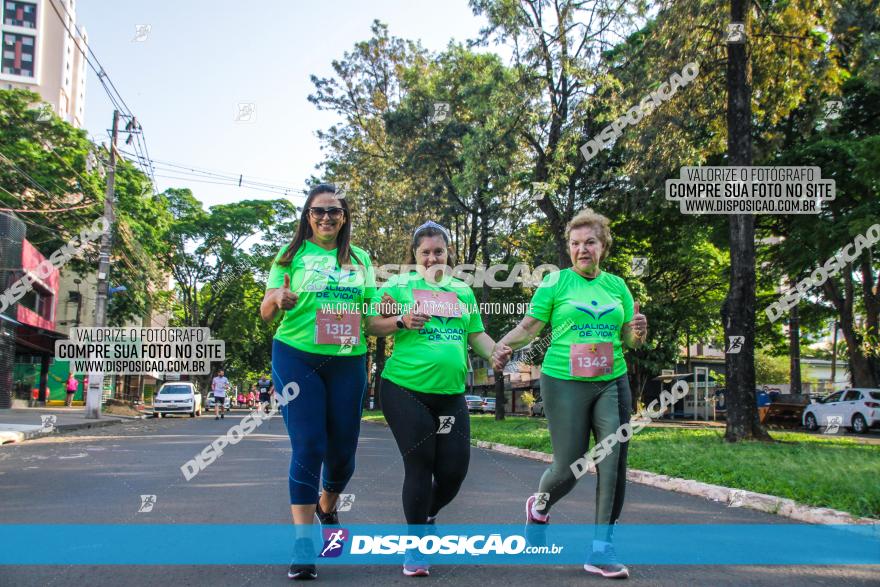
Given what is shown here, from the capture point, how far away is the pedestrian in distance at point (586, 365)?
13.8ft

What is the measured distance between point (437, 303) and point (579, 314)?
0.81 m

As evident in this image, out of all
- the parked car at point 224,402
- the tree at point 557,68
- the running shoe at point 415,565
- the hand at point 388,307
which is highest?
the tree at point 557,68

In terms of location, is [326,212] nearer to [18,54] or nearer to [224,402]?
[224,402]

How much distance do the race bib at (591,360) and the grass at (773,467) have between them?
336 cm

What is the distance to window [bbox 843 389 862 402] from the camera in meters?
25.6

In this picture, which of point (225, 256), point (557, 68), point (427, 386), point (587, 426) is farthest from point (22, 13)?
point (587, 426)

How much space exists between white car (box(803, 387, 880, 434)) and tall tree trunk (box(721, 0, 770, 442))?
13.7m

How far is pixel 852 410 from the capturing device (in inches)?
1014

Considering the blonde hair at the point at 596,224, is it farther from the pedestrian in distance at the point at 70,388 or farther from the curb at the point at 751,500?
the pedestrian in distance at the point at 70,388

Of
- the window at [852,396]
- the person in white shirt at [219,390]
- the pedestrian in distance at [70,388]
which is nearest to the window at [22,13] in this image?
the pedestrian in distance at [70,388]

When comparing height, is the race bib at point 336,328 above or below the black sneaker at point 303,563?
above

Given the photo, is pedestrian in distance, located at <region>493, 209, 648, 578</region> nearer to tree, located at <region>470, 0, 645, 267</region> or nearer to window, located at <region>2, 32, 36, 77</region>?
tree, located at <region>470, 0, 645, 267</region>

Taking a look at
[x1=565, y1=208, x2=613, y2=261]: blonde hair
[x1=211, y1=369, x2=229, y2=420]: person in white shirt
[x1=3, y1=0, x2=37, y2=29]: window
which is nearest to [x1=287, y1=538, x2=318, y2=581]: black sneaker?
[x1=565, y1=208, x2=613, y2=261]: blonde hair

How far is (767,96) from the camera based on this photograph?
15.8m
